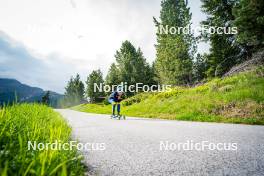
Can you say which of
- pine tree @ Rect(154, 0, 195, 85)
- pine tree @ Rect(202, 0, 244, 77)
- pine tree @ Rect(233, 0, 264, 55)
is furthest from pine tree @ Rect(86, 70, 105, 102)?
pine tree @ Rect(233, 0, 264, 55)

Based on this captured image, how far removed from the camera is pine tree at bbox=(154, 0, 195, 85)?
116 feet

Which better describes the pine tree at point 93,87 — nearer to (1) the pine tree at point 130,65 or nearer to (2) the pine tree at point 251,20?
(1) the pine tree at point 130,65

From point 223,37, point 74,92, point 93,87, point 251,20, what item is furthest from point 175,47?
point 74,92

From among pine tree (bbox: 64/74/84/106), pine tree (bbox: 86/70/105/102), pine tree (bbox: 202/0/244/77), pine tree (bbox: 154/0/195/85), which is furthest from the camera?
pine tree (bbox: 64/74/84/106)

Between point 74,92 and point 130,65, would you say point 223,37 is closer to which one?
point 130,65

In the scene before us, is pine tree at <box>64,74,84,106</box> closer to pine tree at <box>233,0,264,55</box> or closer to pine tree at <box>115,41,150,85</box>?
pine tree at <box>115,41,150,85</box>

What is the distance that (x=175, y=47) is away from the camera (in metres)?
35.8

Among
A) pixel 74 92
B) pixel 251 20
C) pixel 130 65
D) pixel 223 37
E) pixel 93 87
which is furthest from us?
pixel 74 92

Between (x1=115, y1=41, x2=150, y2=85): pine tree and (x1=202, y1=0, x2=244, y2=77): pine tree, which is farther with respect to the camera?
(x1=115, y1=41, x2=150, y2=85): pine tree

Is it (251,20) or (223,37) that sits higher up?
(223,37)

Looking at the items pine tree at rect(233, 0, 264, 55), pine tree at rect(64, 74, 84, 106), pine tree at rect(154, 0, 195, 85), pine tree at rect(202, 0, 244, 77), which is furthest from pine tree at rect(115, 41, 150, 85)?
pine tree at rect(64, 74, 84, 106)

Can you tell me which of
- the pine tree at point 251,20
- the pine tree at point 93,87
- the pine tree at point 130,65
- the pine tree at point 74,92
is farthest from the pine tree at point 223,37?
the pine tree at point 74,92

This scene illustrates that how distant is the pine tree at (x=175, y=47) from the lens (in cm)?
3544

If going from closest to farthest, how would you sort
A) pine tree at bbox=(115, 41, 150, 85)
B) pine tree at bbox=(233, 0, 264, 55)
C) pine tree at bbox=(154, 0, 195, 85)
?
pine tree at bbox=(233, 0, 264, 55), pine tree at bbox=(154, 0, 195, 85), pine tree at bbox=(115, 41, 150, 85)
